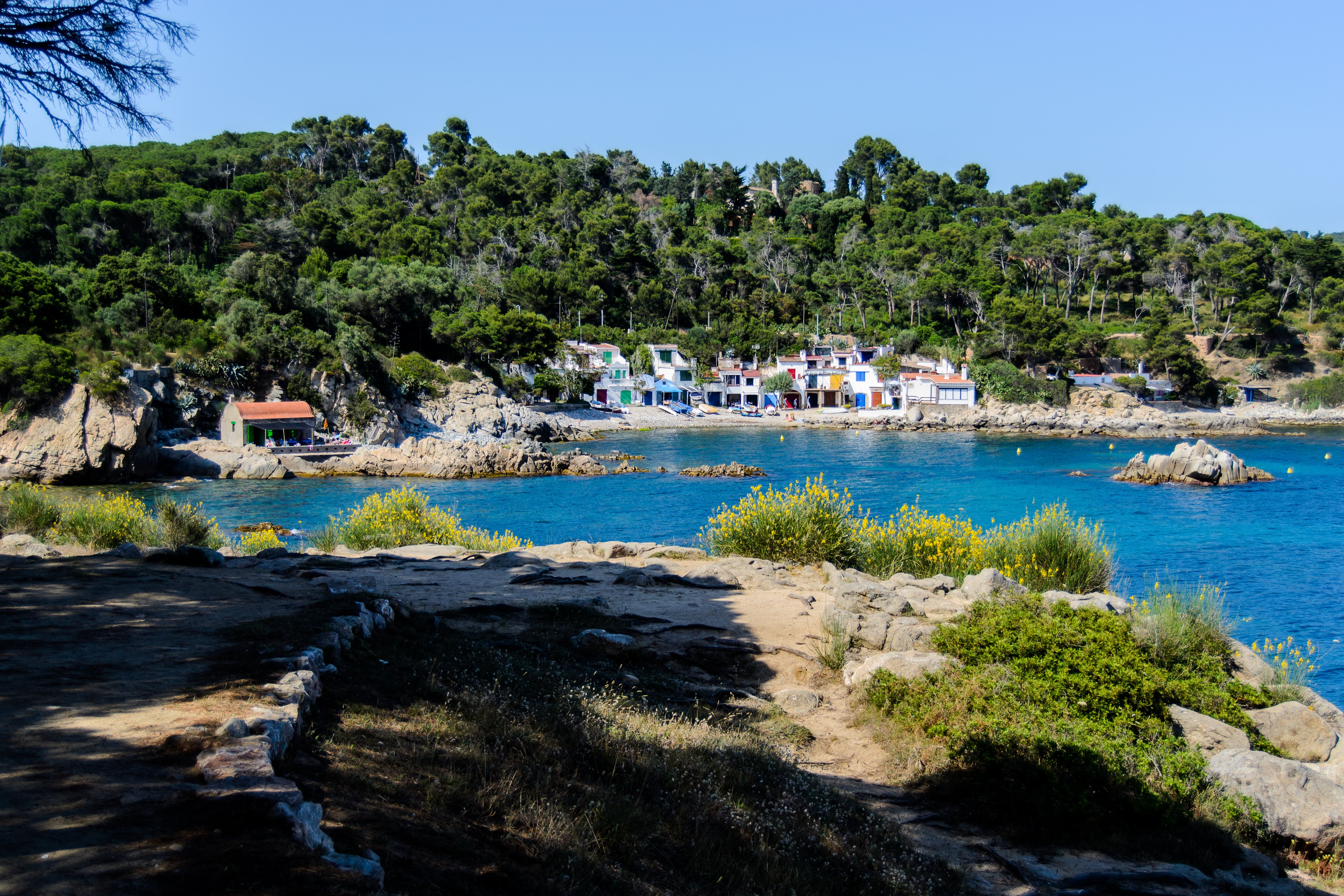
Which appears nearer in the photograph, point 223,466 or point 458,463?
point 223,466

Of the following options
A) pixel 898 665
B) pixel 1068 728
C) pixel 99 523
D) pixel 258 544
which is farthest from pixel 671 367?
pixel 1068 728

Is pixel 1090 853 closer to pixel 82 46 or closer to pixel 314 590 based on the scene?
pixel 314 590

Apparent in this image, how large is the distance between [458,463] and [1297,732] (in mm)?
42832

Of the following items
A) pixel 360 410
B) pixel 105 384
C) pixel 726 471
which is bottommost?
pixel 726 471

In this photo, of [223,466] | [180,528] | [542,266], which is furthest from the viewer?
[542,266]

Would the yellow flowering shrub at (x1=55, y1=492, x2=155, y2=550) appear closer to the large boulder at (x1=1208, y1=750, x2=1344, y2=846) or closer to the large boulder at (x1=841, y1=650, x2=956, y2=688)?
the large boulder at (x1=841, y1=650, x2=956, y2=688)

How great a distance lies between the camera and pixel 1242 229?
11744 cm

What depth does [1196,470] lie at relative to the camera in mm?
42188

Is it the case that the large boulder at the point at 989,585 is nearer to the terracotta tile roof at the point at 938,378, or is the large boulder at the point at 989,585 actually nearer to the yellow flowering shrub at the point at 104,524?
the yellow flowering shrub at the point at 104,524

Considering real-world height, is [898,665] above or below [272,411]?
below

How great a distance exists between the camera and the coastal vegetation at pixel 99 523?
14688mm

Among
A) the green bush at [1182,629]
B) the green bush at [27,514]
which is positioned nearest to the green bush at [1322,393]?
the green bush at [1182,629]

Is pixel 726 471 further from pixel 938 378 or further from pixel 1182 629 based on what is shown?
pixel 938 378

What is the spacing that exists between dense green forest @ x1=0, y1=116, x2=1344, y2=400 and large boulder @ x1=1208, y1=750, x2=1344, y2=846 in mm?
49080
